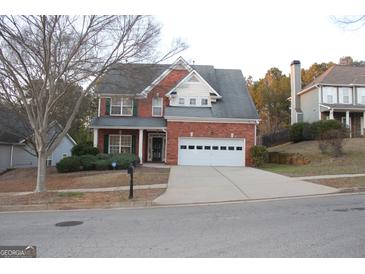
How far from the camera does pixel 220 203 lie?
36.5 feet

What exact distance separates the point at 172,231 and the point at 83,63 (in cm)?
981

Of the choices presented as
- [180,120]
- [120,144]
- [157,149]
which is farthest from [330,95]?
[120,144]

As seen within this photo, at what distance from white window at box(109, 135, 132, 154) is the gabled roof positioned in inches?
760

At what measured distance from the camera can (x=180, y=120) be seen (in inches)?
997

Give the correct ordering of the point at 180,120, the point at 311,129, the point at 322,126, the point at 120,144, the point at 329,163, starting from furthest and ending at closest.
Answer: the point at 311,129 → the point at 322,126 → the point at 120,144 → the point at 180,120 → the point at 329,163

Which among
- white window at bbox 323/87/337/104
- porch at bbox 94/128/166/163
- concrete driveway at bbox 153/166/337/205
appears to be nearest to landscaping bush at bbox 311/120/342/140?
white window at bbox 323/87/337/104

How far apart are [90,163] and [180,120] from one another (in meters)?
6.89

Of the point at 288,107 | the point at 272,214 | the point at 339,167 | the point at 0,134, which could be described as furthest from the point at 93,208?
the point at 288,107

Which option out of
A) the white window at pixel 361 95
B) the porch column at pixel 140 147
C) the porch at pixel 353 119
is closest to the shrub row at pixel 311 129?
the porch at pixel 353 119

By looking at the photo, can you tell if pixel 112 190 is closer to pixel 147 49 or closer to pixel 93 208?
pixel 93 208

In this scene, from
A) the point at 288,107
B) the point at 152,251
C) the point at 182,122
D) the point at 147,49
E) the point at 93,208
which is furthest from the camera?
the point at 288,107

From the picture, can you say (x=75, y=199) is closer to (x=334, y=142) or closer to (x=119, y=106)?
(x=119, y=106)

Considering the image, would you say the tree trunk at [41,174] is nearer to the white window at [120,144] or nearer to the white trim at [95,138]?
the white trim at [95,138]

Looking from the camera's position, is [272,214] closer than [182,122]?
Yes
